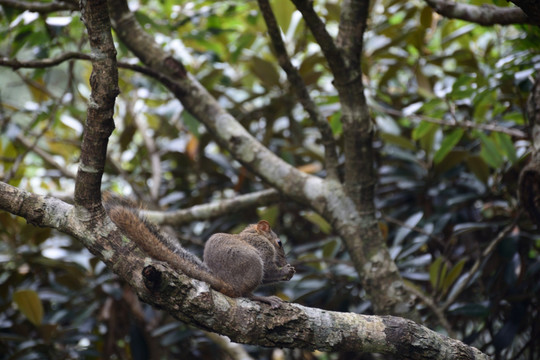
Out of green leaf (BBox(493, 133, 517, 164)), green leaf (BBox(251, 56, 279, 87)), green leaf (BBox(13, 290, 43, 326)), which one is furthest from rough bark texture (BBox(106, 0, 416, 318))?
green leaf (BBox(13, 290, 43, 326))

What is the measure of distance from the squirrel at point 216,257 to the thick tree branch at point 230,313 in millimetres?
90

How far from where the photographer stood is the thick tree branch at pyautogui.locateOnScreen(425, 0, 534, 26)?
2113mm

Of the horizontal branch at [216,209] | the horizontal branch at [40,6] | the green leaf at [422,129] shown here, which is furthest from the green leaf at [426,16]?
the horizontal branch at [40,6]

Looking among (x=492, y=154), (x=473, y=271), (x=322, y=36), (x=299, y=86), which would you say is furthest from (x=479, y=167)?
(x=322, y=36)

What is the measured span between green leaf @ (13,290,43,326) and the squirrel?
1.42 m

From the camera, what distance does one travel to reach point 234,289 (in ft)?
5.81

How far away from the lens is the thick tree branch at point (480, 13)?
2113mm

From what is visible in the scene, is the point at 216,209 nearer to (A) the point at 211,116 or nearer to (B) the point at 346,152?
(A) the point at 211,116

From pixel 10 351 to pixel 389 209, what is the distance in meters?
2.57

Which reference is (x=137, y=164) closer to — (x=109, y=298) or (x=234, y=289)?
(x=109, y=298)

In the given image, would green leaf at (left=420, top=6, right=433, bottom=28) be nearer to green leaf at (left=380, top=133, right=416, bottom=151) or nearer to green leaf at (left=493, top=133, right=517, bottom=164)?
green leaf at (left=380, top=133, right=416, bottom=151)

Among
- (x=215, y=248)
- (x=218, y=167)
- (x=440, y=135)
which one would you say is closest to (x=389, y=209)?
(x=440, y=135)

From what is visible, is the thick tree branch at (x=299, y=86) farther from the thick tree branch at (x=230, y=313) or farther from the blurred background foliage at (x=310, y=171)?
the thick tree branch at (x=230, y=313)

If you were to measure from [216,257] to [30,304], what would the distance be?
1.57 metres
